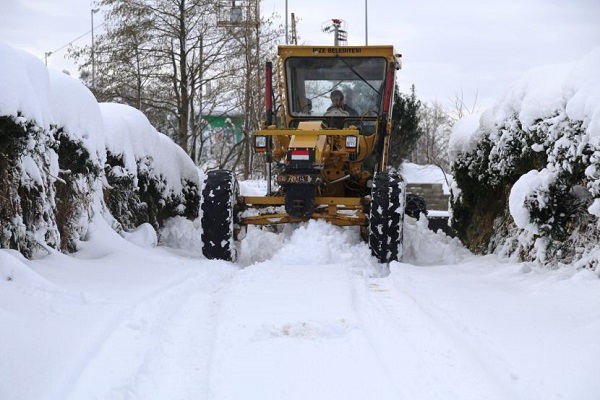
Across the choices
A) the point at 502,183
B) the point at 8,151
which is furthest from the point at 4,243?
the point at 502,183

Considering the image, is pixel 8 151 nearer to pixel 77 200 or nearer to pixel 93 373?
Answer: pixel 77 200

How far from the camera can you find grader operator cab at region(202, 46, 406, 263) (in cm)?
871

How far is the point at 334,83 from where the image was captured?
10.5 metres

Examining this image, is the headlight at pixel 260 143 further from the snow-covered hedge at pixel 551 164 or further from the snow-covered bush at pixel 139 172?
the snow-covered hedge at pixel 551 164

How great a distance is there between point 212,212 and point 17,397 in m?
5.03

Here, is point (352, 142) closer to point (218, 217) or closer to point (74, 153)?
point (218, 217)

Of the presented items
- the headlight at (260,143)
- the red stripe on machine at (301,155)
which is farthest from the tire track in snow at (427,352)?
the headlight at (260,143)

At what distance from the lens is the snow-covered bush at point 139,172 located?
30.1 feet

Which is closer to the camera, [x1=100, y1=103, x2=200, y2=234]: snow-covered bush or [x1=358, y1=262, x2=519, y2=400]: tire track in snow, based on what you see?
[x1=358, y1=262, x2=519, y2=400]: tire track in snow

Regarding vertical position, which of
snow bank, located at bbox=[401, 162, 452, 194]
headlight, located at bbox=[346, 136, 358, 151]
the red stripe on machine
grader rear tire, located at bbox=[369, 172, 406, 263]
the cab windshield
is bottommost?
snow bank, located at bbox=[401, 162, 452, 194]

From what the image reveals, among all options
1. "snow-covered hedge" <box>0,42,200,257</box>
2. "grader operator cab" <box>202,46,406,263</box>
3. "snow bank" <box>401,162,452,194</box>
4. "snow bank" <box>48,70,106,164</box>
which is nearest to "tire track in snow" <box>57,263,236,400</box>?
"snow-covered hedge" <box>0,42,200,257</box>

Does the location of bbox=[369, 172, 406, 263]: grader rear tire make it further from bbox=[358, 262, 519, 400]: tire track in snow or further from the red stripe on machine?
bbox=[358, 262, 519, 400]: tire track in snow

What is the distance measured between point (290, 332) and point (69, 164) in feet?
12.1

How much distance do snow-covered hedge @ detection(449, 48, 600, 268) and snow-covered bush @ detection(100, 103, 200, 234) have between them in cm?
438
